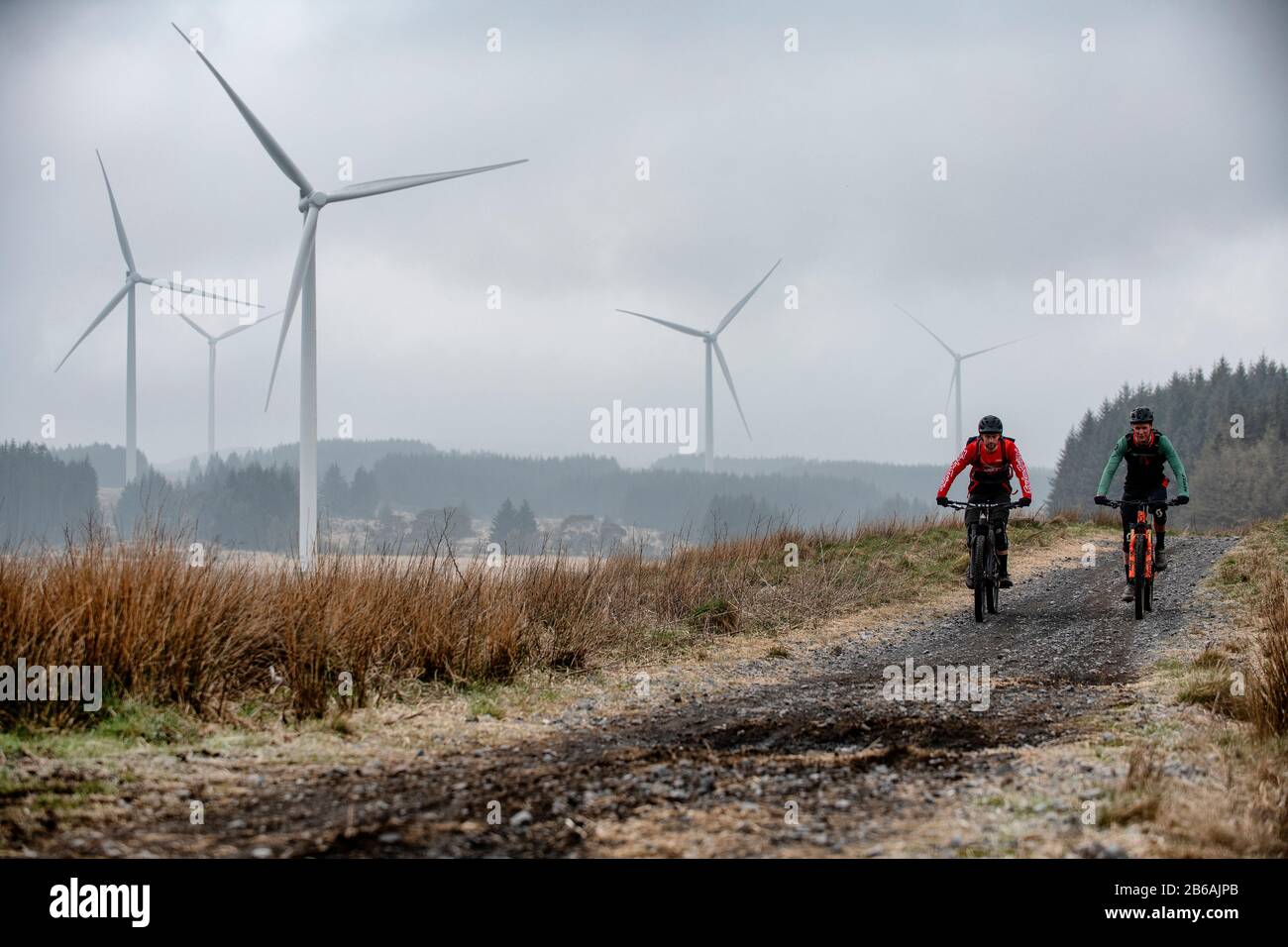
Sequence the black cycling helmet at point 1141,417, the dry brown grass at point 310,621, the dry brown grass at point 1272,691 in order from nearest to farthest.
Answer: the dry brown grass at point 1272,691, the dry brown grass at point 310,621, the black cycling helmet at point 1141,417

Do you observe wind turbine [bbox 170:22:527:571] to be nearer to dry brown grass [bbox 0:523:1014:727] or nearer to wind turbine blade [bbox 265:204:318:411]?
wind turbine blade [bbox 265:204:318:411]

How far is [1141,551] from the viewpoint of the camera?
13797mm

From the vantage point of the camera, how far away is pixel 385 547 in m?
11.5

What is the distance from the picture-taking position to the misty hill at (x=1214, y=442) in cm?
9312

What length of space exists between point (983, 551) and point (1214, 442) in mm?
105815

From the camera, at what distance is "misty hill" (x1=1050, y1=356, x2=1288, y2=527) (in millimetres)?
93125

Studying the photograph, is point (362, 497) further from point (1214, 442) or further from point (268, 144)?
point (268, 144)

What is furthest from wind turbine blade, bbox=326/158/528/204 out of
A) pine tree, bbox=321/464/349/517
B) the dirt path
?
pine tree, bbox=321/464/349/517

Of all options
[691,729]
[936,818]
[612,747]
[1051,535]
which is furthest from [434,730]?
[1051,535]

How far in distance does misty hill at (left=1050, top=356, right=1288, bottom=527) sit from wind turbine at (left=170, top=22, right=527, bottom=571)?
264 ft

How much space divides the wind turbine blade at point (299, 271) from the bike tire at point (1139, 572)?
20.7m

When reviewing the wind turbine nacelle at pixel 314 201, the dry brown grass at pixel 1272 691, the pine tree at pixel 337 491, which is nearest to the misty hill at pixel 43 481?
the pine tree at pixel 337 491

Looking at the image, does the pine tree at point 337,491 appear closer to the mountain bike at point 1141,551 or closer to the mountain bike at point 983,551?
the mountain bike at point 983,551
